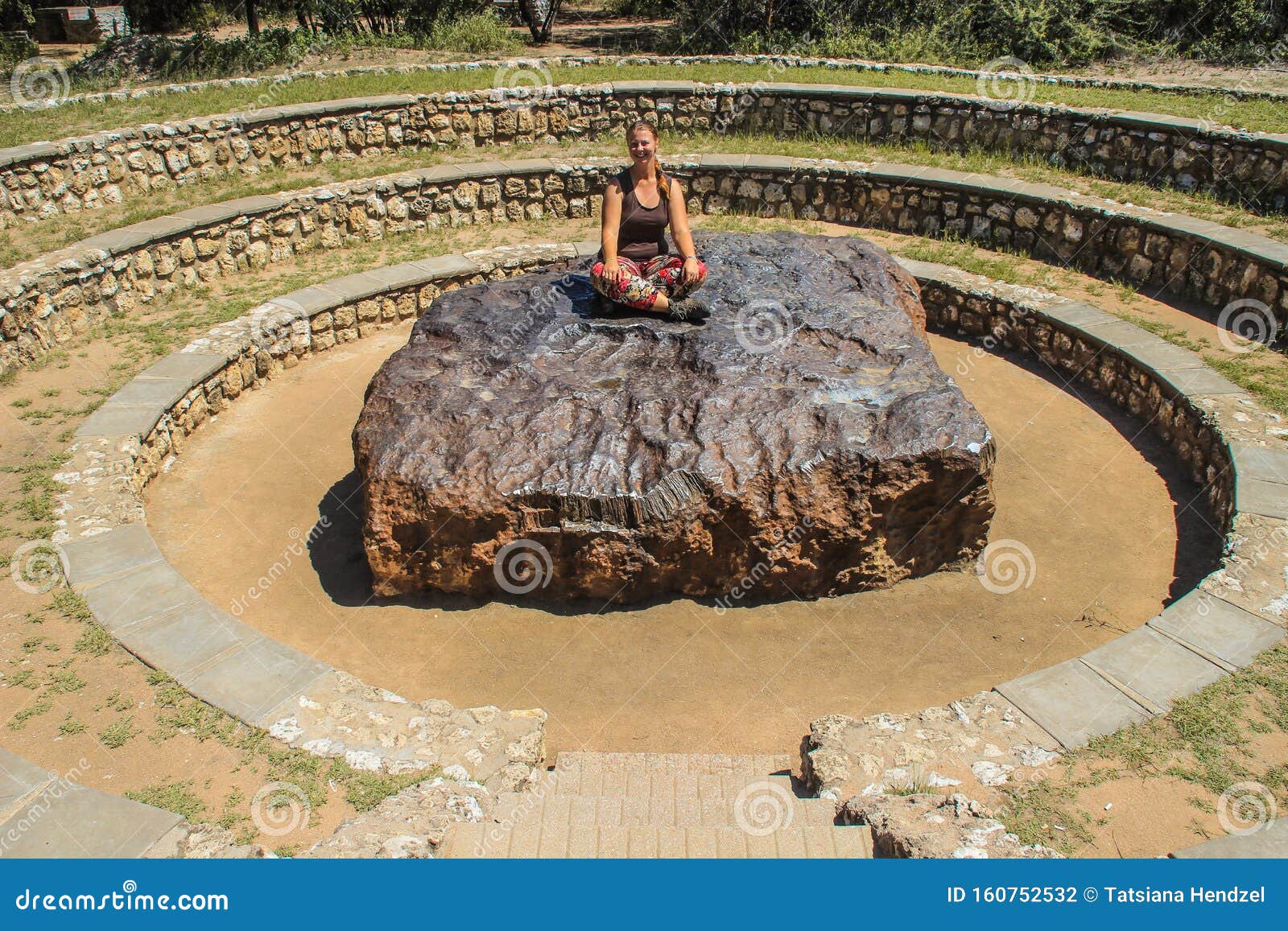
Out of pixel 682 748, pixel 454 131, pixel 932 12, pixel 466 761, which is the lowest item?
pixel 682 748

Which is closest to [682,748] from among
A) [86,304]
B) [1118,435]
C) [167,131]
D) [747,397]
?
[747,397]

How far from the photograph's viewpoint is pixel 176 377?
707 cm

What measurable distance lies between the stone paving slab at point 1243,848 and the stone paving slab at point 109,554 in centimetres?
492

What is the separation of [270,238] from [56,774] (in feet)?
22.8

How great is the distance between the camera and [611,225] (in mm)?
6316

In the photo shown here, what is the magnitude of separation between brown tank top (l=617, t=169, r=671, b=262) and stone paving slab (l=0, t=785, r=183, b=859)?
4334 mm

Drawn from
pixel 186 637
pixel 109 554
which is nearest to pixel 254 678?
pixel 186 637

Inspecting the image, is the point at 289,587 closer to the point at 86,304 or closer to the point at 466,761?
the point at 466,761

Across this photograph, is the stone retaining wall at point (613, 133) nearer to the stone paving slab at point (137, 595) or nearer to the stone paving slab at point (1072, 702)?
the stone paving slab at point (137, 595)

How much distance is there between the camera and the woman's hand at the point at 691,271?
6.42 metres

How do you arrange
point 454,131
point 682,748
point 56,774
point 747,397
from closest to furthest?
1. point 56,774
2. point 682,748
3. point 747,397
4. point 454,131

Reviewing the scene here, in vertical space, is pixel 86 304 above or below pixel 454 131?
below

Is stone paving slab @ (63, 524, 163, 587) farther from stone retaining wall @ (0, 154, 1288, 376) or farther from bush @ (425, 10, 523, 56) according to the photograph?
bush @ (425, 10, 523, 56)

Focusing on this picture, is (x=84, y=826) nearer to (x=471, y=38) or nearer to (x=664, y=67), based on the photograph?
(x=664, y=67)
